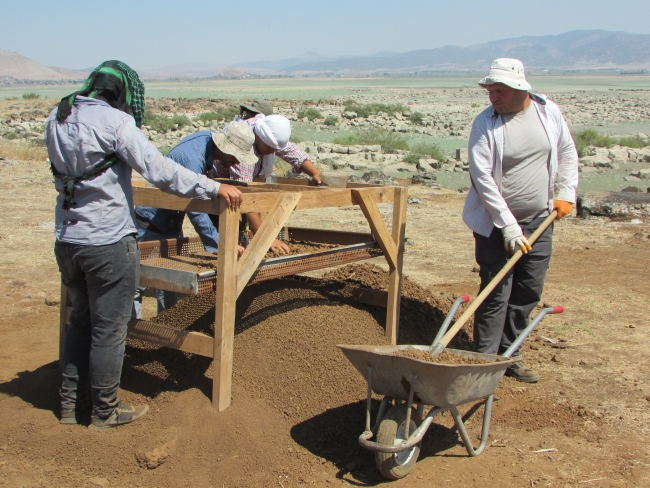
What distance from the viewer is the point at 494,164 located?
14.1 ft

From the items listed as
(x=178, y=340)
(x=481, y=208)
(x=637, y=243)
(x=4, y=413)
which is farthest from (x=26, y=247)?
(x=637, y=243)

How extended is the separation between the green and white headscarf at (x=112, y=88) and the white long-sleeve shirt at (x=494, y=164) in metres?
2.05

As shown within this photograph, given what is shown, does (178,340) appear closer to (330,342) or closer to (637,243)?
(330,342)

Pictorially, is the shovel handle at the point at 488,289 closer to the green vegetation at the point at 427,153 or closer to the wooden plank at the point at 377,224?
the wooden plank at the point at 377,224

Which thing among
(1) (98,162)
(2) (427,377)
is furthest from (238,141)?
(2) (427,377)

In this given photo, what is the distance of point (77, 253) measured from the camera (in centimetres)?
345

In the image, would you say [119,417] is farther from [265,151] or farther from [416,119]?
[416,119]

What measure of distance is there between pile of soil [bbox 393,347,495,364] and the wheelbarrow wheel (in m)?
0.25

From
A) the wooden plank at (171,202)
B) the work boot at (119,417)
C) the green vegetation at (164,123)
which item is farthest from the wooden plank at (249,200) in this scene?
the green vegetation at (164,123)

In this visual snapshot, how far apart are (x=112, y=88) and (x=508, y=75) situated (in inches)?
89.4

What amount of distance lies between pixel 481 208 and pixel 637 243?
17.7ft

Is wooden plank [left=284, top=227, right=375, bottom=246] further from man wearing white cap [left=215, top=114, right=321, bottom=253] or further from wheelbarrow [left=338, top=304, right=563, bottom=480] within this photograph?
wheelbarrow [left=338, top=304, right=563, bottom=480]

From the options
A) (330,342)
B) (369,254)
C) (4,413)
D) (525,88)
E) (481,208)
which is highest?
(525,88)

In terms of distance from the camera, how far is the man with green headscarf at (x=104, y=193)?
338 cm
